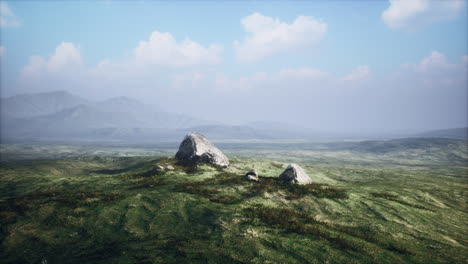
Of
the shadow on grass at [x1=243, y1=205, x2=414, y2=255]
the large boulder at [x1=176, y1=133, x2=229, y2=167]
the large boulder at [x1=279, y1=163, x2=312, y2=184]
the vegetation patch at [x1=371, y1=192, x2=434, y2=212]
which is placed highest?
the large boulder at [x1=176, y1=133, x2=229, y2=167]

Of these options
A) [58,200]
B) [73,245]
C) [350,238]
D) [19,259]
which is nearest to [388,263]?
[350,238]

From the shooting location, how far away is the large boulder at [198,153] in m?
55.7

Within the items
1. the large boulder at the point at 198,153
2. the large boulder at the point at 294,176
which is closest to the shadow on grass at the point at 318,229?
the large boulder at the point at 294,176

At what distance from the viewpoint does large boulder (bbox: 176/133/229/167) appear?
55.7 meters

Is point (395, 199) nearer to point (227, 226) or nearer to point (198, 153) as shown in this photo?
point (227, 226)

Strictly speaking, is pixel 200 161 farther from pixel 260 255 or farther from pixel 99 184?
pixel 260 255

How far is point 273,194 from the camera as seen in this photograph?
116 ft

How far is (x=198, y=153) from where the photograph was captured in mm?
56906

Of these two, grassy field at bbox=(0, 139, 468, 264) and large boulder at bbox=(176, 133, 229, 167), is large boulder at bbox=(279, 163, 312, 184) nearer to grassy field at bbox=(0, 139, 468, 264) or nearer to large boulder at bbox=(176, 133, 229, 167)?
grassy field at bbox=(0, 139, 468, 264)

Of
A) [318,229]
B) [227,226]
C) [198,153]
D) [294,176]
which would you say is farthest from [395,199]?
[198,153]

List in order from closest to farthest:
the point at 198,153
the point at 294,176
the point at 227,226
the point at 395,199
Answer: the point at 227,226
the point at 395,199
the point at 294,176
the point at 198,153

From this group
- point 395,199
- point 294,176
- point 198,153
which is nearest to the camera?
point 395,199

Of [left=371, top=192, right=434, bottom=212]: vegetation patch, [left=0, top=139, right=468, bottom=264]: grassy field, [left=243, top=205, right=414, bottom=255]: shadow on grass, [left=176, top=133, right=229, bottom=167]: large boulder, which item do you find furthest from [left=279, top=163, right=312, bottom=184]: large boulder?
[left=176, top=133, right=229, bottom=167]: large boulder

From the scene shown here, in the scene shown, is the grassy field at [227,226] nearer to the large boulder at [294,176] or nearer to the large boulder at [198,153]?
the large boulder at [294,176]
